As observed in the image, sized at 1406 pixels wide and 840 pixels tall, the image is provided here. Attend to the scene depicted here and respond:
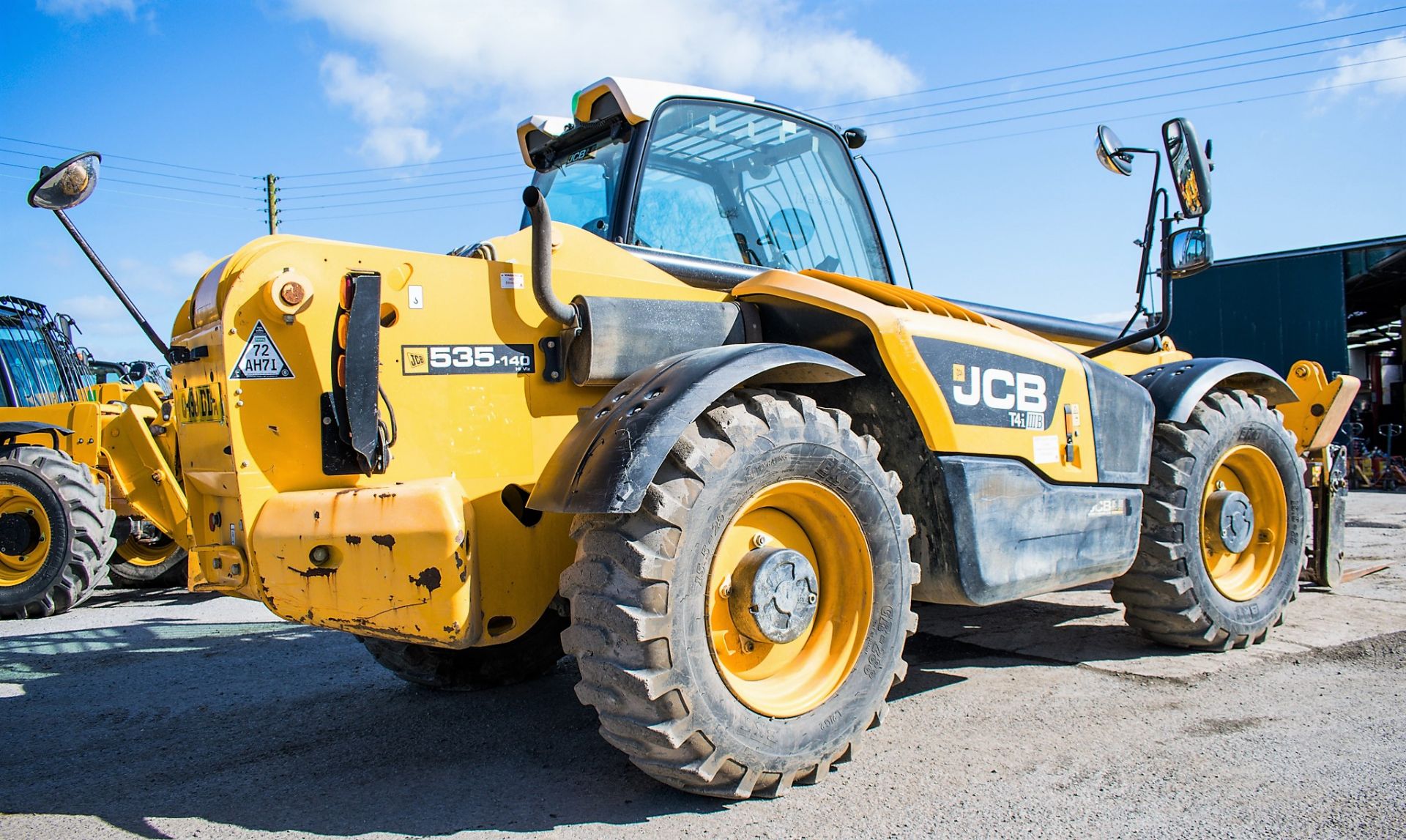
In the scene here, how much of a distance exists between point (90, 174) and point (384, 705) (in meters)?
2.54

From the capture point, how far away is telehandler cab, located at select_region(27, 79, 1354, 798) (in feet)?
9.14

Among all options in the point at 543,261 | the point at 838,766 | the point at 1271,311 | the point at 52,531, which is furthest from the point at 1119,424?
the point at 1271,311

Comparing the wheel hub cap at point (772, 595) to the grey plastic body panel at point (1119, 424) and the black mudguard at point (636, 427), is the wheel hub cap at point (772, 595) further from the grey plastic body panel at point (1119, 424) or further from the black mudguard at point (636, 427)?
the grey plastic body panel at point (1119, 424)

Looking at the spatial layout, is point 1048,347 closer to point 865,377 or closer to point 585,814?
point 865,377

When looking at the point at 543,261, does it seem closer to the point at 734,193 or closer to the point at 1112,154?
the point at 734,193

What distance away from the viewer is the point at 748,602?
298 cm

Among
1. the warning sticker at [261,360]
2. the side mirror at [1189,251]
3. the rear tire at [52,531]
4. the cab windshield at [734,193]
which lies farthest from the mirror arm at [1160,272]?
the rear tire at [52,531]

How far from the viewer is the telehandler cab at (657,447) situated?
279 cm

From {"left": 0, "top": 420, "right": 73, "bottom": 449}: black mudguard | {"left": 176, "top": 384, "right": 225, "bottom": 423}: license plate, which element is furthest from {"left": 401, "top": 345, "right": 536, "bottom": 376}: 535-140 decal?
{"left": 0, "top": 420, "right": 73, "bottom": 449}: black mudguard

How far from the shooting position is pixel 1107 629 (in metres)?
5.46

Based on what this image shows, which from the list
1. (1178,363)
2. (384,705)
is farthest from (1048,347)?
(384,705)

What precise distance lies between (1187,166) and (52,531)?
8287mm

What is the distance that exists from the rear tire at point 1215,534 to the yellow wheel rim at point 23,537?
797cm

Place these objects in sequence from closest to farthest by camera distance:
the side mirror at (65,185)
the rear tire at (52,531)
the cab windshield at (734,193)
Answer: the side mirror at (65,185), the cab windshield at (734,193), the rear tire at (52,531)
